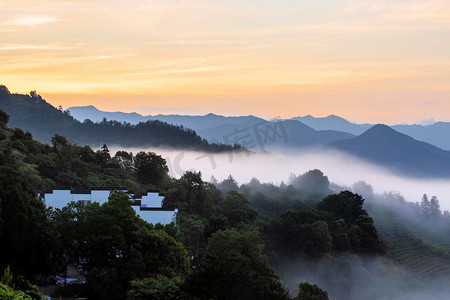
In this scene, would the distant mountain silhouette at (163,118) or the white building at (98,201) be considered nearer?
the white building at (98,201)

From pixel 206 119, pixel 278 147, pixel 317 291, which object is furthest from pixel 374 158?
pixel 317 291

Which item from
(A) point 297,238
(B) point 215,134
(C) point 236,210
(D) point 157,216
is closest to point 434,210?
(A) point 297,238

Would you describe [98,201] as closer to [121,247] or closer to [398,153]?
[121,247]

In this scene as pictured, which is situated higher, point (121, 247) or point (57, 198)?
point (57, 198)

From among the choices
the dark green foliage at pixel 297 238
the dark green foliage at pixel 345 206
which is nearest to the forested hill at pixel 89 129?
the dark green foliage at pixel 345 206

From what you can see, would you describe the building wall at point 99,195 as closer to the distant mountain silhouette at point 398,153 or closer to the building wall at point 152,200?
the building wall at point 152,200

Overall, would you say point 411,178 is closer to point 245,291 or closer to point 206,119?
point 206,119
